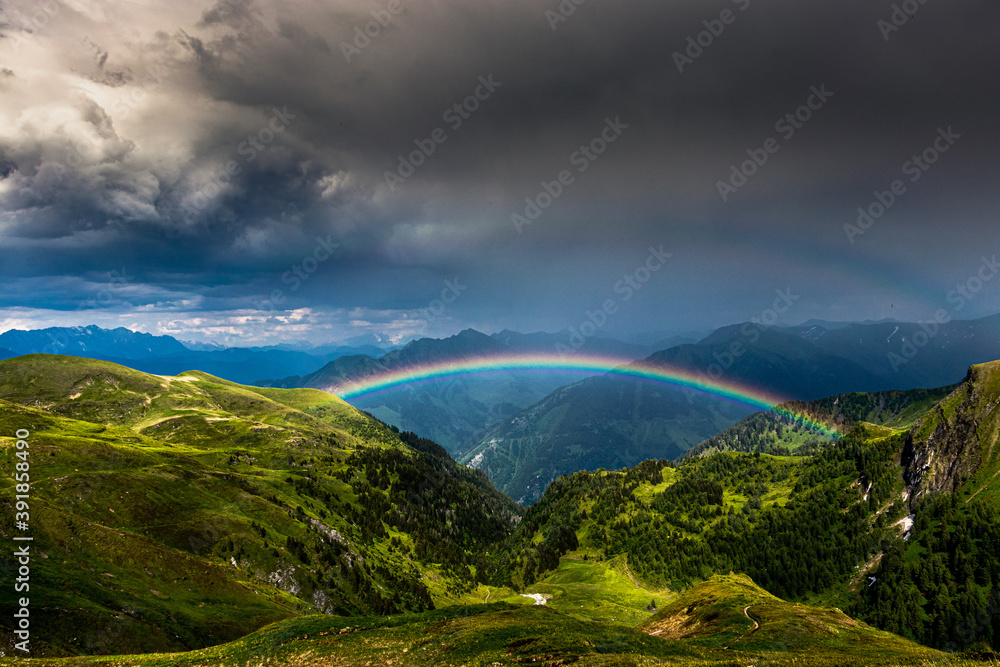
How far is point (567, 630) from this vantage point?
39.1 metres

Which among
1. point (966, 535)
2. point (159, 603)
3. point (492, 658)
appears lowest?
point (966, 535)

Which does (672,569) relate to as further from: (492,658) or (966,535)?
(492,658)

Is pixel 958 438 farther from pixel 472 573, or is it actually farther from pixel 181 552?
pixel 181 552

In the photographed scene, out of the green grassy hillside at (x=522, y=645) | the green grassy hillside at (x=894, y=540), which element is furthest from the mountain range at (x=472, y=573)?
the green grassy hillside at (x=894, y=540)

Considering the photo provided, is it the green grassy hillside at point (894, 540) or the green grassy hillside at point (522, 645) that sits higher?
the green grassy hillside at point (522, 645)

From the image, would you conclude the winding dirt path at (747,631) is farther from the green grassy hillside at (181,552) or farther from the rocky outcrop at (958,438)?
the rocky outcrop at (958,438)

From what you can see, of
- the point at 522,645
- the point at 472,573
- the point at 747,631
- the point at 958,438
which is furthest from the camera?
the point at 472,573

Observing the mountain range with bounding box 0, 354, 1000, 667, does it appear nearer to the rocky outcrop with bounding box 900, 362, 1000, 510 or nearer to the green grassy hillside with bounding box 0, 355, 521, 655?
the green grassy hillside with bounding box 0, 355, 521, 655

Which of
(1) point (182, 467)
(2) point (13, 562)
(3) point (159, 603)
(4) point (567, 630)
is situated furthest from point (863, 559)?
(1) point (182, 467)

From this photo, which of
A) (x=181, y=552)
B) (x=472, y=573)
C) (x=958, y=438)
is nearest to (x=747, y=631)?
(x=181, y=552)

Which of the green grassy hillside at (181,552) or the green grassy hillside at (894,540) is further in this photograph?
the green grassy hillside at (894,540)

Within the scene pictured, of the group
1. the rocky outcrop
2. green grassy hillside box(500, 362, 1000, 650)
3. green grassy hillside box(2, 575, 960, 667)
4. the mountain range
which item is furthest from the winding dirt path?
the rocky outcrop

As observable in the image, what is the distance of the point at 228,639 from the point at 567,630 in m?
48.5

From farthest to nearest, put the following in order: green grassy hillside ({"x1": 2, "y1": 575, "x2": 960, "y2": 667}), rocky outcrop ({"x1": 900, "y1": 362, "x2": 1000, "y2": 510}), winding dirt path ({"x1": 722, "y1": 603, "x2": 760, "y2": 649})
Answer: rocky outcrop ({"x1": 900, "y1": 362, "x2": 1000, "y2": 510})
winding dirt path ({"x1": 722, "y1": 603, "x2": 760, "y2": 649})
green grassy hillside ({"x1": 2, "y1": 575, "x2": 960, "y2": 667})
